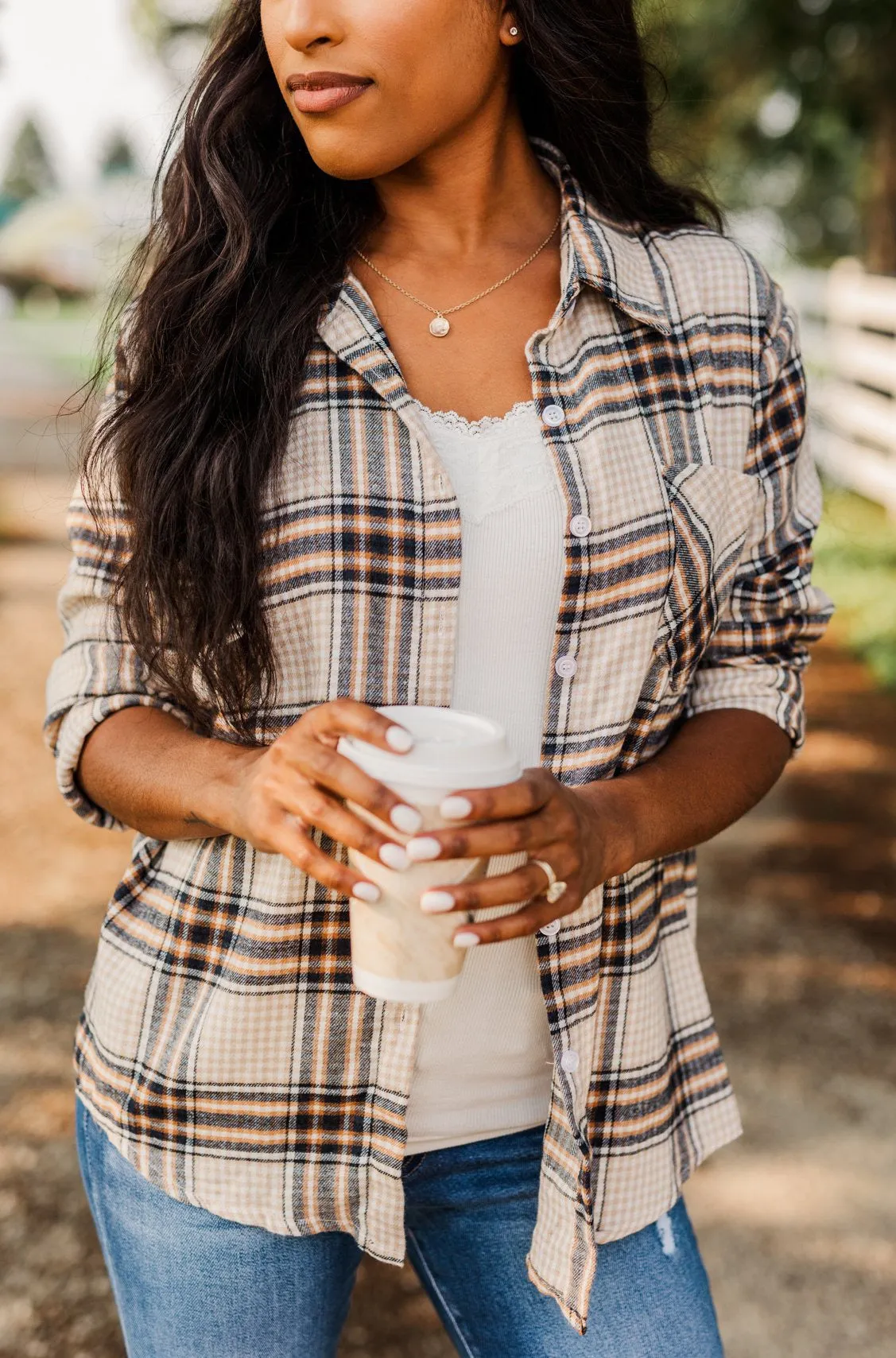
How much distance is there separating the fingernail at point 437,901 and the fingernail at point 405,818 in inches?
2.5

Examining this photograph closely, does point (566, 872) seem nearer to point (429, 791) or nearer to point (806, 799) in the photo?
point (429, 791)

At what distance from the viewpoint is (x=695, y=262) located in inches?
69.3

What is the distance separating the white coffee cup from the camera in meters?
1.15

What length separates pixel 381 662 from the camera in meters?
1.53

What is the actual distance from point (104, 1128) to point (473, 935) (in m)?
0.66

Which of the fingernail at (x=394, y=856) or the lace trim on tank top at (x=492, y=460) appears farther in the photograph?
the lace trim on tank top at (x=492, y=460)

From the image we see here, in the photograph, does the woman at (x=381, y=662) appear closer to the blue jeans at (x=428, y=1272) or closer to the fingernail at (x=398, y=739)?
the blue jeans at (x=428, y=1272)

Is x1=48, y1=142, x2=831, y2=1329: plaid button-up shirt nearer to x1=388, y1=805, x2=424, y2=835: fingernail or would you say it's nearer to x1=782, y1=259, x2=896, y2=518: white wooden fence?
x1=388, y1=805, x2=424, y2=835: fingernail

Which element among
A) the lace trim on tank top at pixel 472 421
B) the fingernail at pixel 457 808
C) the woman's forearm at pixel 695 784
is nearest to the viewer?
the fingernail at pixel 457 808

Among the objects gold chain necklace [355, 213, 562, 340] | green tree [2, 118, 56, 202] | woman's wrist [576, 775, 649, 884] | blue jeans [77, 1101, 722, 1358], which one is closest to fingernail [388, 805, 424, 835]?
woman's wrist [576, 775, 649, 884]

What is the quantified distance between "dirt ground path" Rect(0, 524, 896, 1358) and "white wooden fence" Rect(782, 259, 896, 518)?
4584 millimetres

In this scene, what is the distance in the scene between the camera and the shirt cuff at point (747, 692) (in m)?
1.75

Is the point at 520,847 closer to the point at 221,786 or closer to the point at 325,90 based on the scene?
the point at 221,786

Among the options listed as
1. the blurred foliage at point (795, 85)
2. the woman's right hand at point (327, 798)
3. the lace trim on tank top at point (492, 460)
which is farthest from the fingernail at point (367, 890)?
the blurred foliage at point (795, 85)
